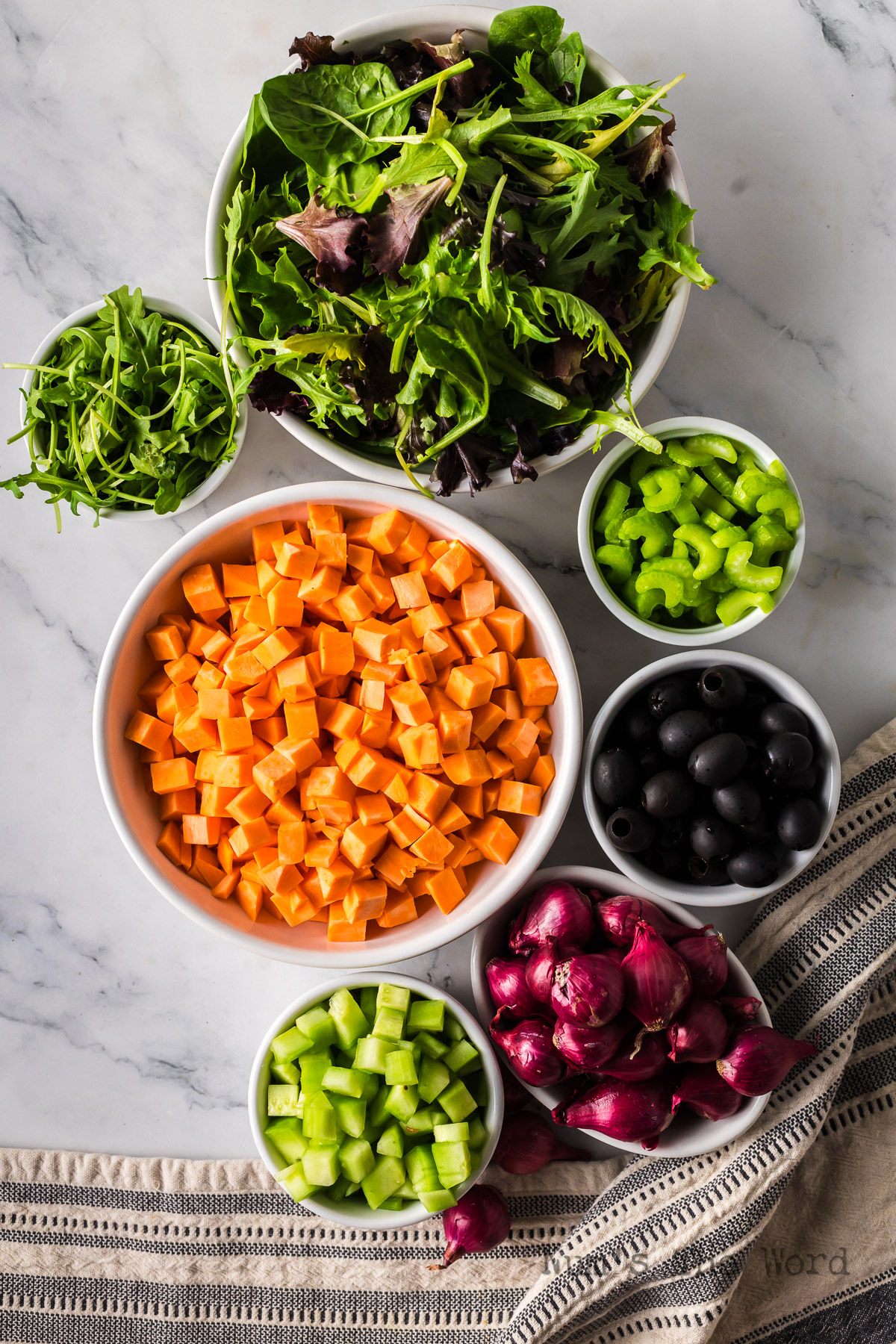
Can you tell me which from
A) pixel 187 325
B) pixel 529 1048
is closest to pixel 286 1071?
pixel 529 1048

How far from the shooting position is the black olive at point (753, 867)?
1417 millimetres

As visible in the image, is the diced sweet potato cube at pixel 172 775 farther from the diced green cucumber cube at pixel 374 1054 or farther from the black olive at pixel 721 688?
the black olive at pixel 721 688

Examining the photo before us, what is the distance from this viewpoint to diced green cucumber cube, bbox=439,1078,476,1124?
148 cm

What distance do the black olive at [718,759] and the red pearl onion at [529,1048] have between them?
17.8 inches

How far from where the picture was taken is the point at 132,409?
141 cm

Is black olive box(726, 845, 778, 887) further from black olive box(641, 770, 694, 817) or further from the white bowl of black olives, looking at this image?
black olive box(641, 770, 694, 817)

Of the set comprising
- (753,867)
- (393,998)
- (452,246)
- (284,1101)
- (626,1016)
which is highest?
(452,246)

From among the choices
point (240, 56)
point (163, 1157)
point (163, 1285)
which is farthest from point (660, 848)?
point (240, 56)

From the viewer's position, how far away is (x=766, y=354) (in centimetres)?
167

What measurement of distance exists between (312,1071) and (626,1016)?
491 millimetres

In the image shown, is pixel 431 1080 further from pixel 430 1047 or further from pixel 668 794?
pixel 668 794

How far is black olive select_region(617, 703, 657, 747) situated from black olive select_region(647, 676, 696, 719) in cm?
1

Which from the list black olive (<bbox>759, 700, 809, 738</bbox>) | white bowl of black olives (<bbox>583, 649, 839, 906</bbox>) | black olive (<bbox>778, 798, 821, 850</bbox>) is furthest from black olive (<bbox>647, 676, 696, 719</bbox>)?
black olive (<bbox>778, 798, 821, 850</bbox>)

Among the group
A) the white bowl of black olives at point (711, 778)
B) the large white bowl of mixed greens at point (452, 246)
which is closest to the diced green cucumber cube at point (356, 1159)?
the white bowl of black olives at point (711, 778)
